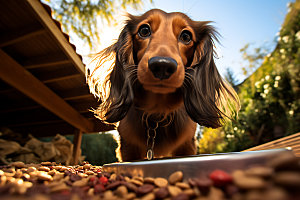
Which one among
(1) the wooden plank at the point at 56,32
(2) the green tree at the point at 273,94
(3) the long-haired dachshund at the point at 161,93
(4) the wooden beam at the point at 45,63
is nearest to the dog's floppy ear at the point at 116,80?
(3) the long-haired dachshund at the point at 161,93

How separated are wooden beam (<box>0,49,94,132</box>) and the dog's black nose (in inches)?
104

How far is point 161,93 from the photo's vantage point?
1.38 metres

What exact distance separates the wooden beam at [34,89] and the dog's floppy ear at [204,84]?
264 cm

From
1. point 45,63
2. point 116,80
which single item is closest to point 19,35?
point 45,63

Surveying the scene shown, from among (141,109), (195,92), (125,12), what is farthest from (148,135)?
(125,12)

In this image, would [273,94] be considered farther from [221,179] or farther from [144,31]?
[221,179]

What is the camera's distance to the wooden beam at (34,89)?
296 cm

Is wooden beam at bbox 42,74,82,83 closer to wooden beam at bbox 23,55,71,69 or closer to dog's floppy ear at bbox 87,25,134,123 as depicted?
wooden beam at bbox 23,55,71,69

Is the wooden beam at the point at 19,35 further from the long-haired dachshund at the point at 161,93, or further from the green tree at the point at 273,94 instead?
the green tree at the point at 273,94

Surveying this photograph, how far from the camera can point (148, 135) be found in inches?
65.5

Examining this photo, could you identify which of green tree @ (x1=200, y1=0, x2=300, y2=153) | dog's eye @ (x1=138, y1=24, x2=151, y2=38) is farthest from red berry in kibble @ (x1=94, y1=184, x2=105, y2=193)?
green tree @ (x1=200, y1=0, x2=300, y2=153)

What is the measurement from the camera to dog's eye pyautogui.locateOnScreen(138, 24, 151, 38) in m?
1.44

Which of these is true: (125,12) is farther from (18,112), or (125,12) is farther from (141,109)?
(18,112)

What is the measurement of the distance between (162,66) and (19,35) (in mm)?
2506
